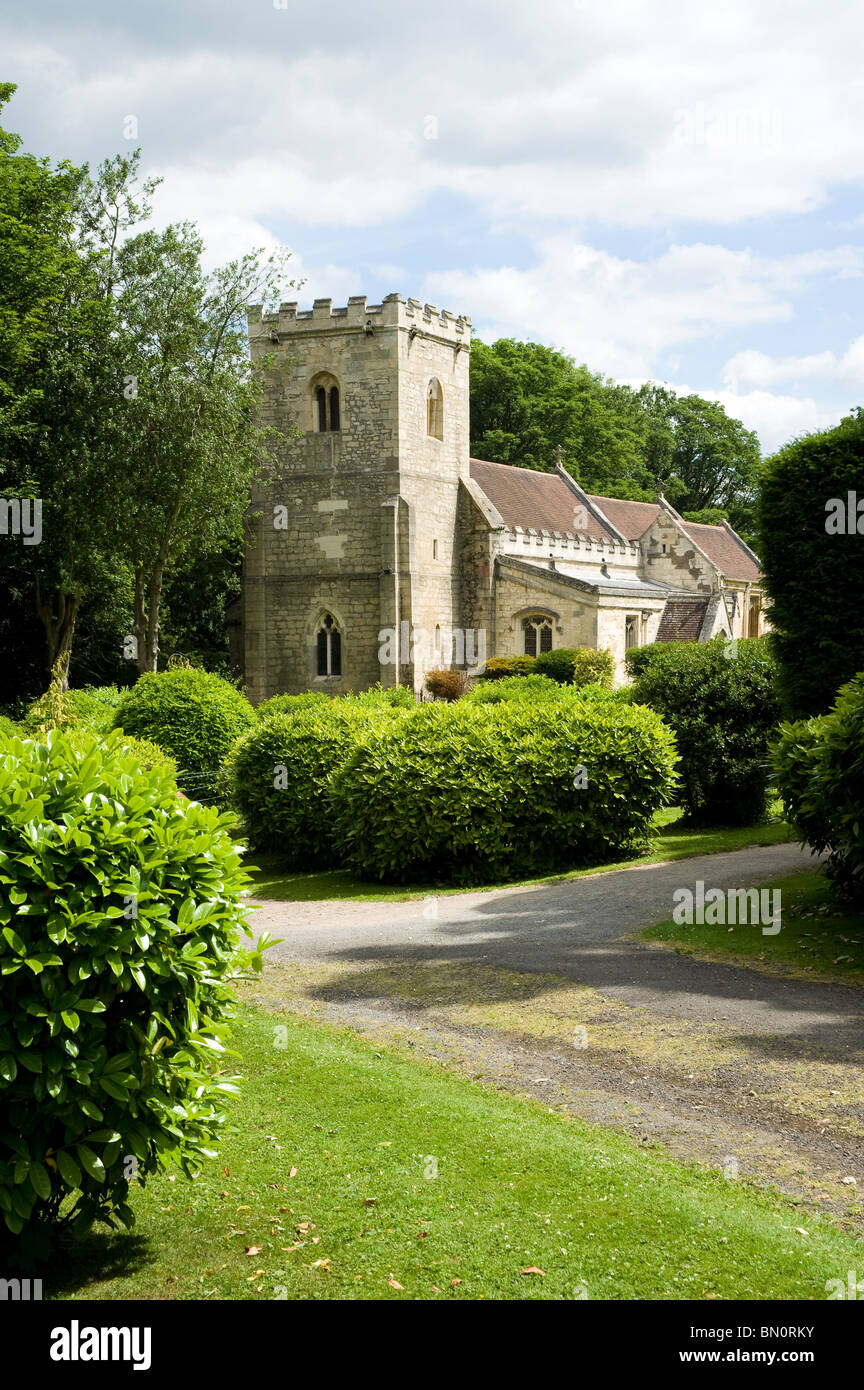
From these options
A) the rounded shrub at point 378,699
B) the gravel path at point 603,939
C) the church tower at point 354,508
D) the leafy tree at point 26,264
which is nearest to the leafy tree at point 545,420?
the church tower at point 354,508

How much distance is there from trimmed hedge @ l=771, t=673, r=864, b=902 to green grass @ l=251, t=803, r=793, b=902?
3.60 m

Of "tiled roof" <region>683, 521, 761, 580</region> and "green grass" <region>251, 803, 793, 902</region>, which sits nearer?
"green grass" <region>251, 803, 793, 902</region>

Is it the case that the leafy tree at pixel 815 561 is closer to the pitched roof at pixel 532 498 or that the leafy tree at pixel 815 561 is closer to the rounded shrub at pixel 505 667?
the rounded shrub at pixel 505 667

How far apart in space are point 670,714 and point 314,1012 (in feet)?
35.3

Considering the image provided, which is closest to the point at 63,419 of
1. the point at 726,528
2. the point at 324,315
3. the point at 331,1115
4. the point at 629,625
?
the point at 324,315

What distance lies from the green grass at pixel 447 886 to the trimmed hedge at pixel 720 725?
464 mm

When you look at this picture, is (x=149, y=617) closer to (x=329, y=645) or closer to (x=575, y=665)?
(x=329, y=645)

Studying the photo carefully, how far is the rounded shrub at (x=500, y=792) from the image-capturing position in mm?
15227

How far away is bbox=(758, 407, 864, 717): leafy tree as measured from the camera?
13.8 m

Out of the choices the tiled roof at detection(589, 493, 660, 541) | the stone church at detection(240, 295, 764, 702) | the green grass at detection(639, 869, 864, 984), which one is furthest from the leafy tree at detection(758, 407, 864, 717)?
the tiled roof at detection(589, 493, 660, 541)

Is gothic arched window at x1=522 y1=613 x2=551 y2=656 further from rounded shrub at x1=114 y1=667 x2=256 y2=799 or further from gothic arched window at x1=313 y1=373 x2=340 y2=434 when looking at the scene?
rounded shrub at x1=114 y1=667 x2=256 y2=799

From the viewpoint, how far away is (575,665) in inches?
1503

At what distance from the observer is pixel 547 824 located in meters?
15.5

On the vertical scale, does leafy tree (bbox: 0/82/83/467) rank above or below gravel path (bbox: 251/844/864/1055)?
above
